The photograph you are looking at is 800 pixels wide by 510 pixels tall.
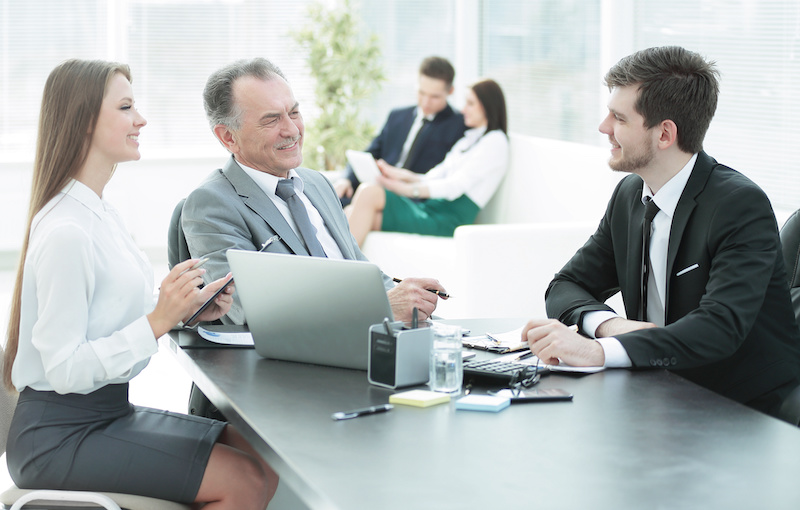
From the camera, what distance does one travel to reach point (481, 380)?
5.72 feet

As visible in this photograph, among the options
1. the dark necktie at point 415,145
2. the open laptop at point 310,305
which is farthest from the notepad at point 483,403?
the dark necktie at point 415,145

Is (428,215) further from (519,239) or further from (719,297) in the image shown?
(719,297)

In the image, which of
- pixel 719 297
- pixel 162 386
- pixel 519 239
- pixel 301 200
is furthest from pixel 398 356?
pixel 162 386

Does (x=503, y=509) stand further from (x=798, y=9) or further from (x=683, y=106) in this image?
(x=798, y=9)

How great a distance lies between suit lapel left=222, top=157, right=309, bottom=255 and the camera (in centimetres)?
238

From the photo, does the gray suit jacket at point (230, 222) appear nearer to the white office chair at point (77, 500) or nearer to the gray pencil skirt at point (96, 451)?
the gray pencil skirt at point (96, 451)

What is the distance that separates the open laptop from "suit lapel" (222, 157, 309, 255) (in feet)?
1.64

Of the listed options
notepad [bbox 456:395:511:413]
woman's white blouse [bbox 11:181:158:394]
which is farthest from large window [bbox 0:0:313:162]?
notepad [bbox 456:395:511:413]

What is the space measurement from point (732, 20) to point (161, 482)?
3.31 meters

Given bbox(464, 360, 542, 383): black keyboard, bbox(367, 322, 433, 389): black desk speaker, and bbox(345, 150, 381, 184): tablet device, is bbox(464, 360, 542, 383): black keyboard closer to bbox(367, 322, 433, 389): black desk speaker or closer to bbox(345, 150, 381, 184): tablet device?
bbox(367, 322, 433, 389): black desk speaker

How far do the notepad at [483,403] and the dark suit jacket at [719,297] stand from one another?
0.36 meters

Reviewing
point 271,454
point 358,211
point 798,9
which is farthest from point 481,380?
point 358,211

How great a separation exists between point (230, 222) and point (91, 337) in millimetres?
628

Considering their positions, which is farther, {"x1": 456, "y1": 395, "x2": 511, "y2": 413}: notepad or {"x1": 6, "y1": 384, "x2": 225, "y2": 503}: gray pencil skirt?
{"x1": 6, "y1": 384, "x2": 225, "y2": 503}: gray pencil skirt
